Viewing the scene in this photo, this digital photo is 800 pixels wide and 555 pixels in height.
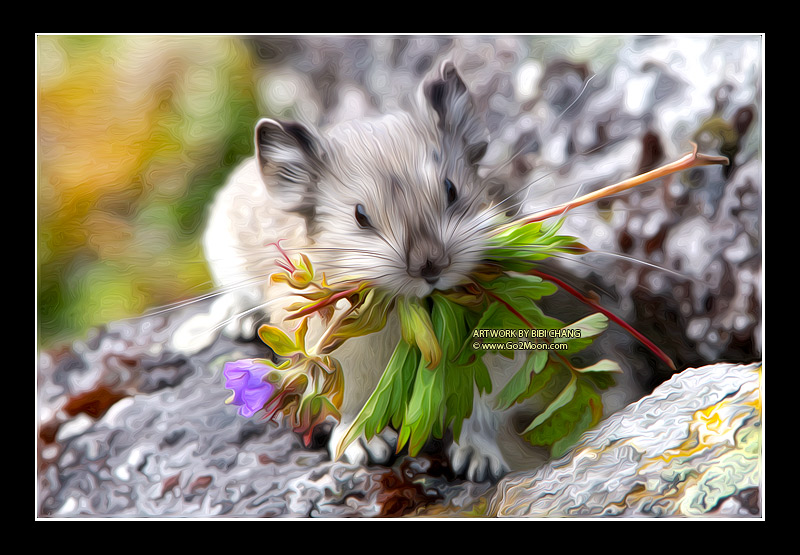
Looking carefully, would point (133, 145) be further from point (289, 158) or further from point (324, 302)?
point (324, 302)

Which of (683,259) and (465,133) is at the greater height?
(465,133)

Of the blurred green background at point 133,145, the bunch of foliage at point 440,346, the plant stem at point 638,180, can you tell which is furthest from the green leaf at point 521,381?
the blurred green background at point 133,145

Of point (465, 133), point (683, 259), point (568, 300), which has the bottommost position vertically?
point (568, 300)

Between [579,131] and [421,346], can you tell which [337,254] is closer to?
[421,346]

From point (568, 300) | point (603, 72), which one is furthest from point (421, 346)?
point (603, 72)

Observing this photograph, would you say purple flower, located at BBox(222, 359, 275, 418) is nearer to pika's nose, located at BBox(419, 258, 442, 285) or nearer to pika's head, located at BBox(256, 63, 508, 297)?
pika's head, located at BBox(256, 63, 508, 297)

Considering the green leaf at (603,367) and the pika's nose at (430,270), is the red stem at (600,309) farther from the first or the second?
the pika's nose at (430,270)
